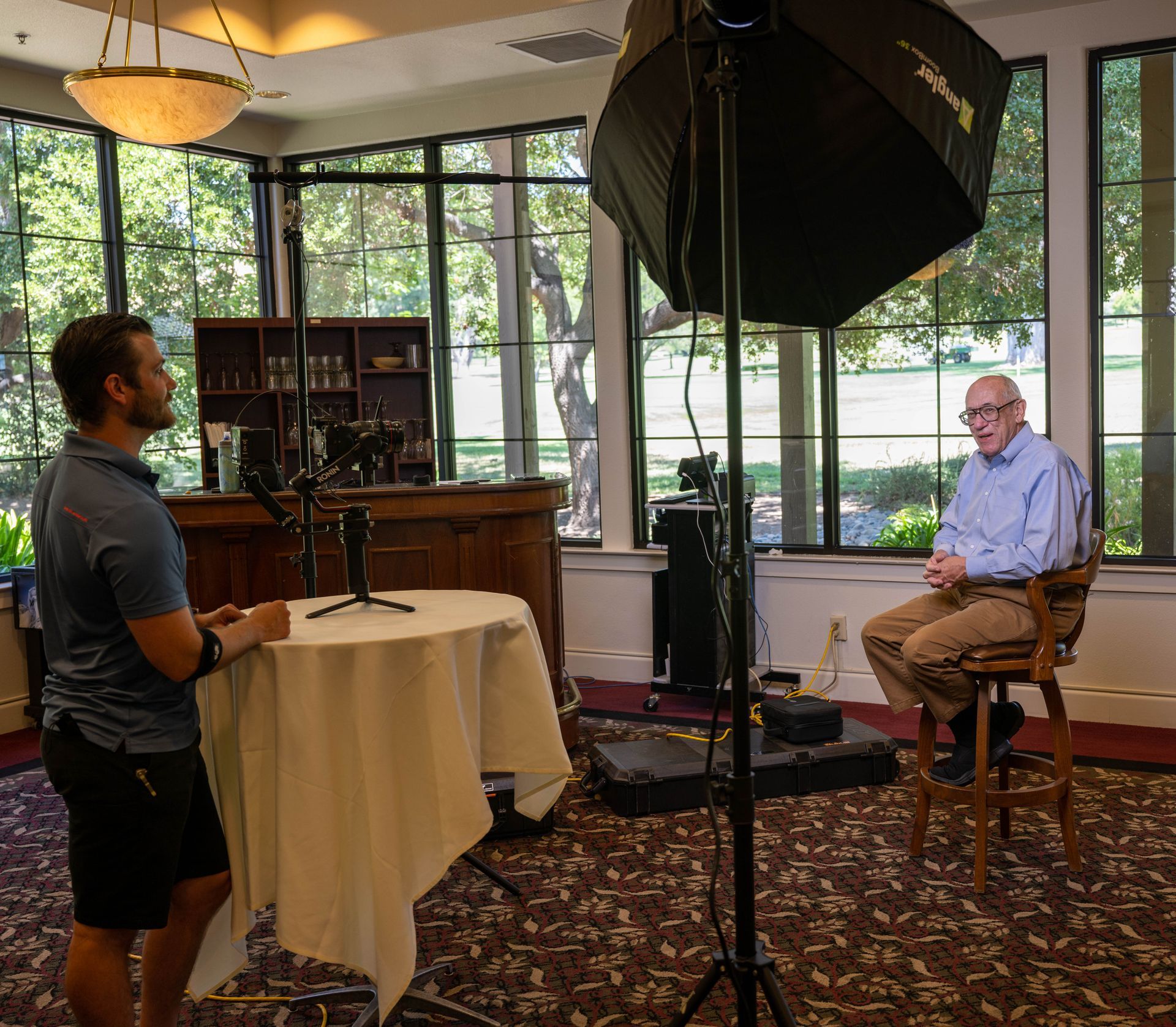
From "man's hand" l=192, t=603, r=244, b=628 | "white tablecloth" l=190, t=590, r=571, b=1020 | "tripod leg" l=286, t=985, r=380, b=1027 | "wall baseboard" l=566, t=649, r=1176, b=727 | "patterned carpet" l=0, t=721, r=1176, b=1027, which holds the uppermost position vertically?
"man's hand" l=192, t=603, r=244, b=628

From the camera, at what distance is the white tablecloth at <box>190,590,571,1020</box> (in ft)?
7.61

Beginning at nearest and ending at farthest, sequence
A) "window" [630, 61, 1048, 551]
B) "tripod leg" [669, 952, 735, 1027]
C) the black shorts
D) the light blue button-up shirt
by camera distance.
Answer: "tripod leg" [669, 952, 735, 1027], the black shorts, the light blue button-up shirt, "window" [630, 61, 1048, 551]

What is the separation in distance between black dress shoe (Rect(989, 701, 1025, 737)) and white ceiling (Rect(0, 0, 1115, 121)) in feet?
10.1

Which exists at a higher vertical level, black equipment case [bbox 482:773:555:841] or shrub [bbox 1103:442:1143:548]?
shrub [bbox 1103:442:1143:548]

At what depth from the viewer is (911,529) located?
18.2 ft

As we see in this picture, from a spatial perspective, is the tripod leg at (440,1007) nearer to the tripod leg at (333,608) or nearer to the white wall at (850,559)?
the tripod leg at (333,608)

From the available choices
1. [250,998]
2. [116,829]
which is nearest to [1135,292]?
[250,998]

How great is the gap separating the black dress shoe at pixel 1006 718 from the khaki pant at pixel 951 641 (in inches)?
Result: 8.1

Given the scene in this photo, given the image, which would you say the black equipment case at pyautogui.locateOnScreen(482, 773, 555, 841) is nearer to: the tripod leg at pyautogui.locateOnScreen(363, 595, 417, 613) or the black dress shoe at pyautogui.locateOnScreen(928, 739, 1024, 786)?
the tripod leg at pyautogui.locateOnScreen(363, 595, 417, 613)

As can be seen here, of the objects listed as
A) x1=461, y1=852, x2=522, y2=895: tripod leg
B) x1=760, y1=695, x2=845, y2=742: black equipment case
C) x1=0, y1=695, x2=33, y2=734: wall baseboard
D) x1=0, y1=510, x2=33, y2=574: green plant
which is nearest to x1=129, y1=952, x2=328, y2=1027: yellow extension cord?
x1=461, y1=852, x2=522, y2=895: tripod leg

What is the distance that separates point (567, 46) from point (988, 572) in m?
3.29

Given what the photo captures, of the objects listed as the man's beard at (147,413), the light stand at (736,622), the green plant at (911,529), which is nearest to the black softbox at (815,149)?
the light stand at (736,622)

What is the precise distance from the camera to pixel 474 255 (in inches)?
257

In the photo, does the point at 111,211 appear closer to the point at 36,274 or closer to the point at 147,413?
the point at 36,274
